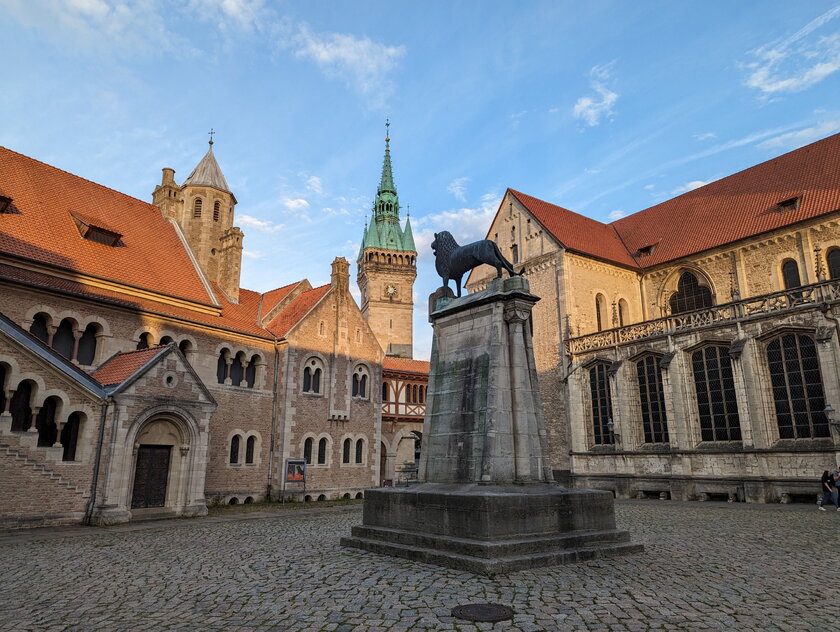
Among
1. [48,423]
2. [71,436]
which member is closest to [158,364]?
[71,436]

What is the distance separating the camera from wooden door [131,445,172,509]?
18.8 metres

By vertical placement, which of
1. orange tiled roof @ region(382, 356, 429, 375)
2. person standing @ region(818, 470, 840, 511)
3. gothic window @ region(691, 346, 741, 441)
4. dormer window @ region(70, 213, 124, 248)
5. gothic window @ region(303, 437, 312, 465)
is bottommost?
person standing @ region(818, 470, 840, 511)

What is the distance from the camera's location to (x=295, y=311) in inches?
1190

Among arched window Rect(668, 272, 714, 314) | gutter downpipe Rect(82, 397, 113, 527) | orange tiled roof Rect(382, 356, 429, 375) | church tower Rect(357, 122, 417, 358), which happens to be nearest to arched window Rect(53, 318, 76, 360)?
gutter downpipe Rect(82, 397, 113, 527)

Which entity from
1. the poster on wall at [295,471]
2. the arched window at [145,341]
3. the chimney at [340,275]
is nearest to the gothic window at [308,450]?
the poster on wall at [295,471]

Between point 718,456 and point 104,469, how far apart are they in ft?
77.5

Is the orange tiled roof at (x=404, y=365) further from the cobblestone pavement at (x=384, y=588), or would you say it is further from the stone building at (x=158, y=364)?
the cobblestone pavement at (x=384, y=588)

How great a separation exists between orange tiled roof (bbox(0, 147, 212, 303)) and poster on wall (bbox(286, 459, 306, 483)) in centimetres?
848

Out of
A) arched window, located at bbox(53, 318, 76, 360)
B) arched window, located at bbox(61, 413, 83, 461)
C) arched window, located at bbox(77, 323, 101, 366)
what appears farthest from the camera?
arched window, located at bbox(77, 323, 101, 366)

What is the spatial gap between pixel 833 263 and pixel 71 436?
1292 inches

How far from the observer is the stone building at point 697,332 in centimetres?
2225

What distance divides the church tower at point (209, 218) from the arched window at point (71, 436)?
46.1ft

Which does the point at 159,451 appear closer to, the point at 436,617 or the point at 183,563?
the point at 183,563

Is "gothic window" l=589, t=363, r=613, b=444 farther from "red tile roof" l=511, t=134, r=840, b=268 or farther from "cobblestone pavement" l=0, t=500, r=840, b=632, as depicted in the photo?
"cobblestone pavement" l=0, t=500, r=840, b=632
